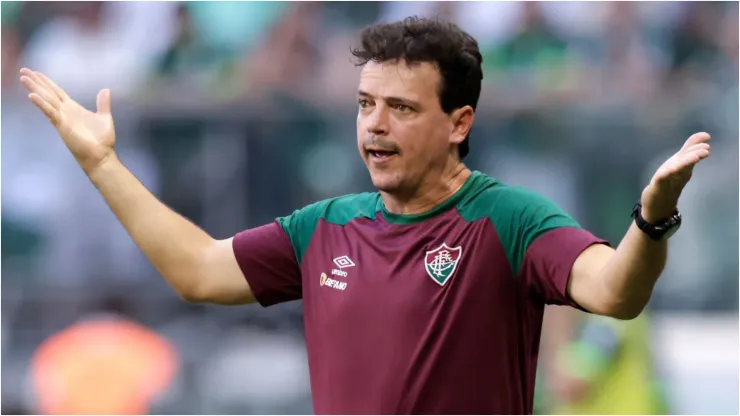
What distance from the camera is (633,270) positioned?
11.3 feet

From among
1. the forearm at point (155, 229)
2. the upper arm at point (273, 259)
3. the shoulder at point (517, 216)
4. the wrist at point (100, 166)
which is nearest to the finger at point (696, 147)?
the shoulder at point (517, 216)

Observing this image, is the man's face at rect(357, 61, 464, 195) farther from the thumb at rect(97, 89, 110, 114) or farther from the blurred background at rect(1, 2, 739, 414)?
the blurred background at rect(1, 2, 739, 414)

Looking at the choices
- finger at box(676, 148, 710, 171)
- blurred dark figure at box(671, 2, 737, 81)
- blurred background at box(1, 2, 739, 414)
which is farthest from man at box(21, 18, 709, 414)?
blurred dark figure at box(671, 2, 737, 81)

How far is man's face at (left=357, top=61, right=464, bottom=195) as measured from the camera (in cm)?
395

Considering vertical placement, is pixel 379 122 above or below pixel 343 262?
above

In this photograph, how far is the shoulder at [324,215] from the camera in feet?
13.7

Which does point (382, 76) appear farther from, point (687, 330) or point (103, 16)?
point (103, 16)

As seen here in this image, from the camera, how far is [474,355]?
378 centimetres

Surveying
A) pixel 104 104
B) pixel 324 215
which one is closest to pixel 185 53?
pixel 104 104

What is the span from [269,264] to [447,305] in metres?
0.76

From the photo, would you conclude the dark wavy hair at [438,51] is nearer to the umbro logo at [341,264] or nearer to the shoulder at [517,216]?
the shoulder at [517,216]

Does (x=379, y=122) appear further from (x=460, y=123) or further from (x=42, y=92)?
(x=42, y=92)

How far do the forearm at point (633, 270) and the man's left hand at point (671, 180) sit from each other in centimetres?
7

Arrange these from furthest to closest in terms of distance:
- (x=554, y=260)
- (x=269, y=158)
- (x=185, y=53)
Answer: (x=185, y=53)
(x=269, y=158)
(x=554, y=260)
